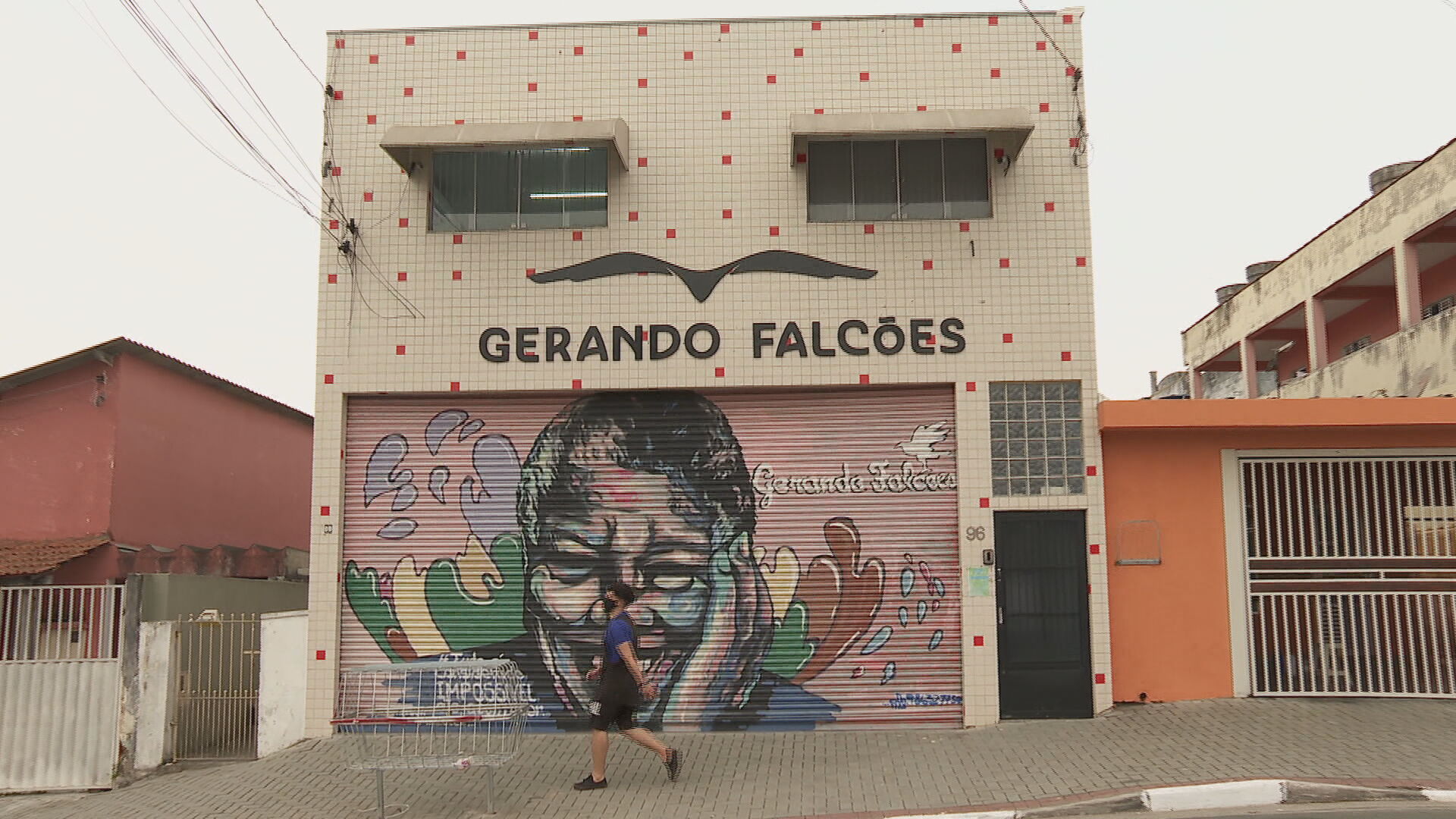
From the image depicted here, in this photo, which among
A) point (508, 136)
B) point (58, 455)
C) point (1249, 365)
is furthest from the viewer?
point (1249, 365)

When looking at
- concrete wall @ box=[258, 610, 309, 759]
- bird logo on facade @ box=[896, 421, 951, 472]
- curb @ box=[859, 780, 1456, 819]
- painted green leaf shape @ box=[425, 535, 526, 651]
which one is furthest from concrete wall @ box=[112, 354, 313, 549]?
curb @ box=[859, 780, 1456, 819]

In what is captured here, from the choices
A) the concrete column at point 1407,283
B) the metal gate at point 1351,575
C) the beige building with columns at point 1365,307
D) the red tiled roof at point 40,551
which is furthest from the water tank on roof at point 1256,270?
the red tiled roof at point 40,551

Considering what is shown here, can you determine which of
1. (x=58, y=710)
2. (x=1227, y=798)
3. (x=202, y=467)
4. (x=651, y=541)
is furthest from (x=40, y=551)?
(x=1227, y=798)

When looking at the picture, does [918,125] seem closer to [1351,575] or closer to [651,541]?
[651,541]

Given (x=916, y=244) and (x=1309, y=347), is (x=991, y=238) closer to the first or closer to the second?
(x=916, y=244)

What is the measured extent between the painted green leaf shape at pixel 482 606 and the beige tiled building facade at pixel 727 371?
3cm

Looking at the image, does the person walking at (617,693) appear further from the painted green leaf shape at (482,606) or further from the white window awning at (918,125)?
the white window awning at (918,125)

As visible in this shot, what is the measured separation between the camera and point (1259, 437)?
445 inches

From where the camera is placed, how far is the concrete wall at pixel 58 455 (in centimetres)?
1277

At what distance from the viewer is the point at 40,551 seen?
40.0ft

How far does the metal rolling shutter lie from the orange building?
187 cm

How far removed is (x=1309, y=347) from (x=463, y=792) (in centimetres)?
1638

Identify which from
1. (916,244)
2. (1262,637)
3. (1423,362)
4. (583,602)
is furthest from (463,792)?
(1423,362)

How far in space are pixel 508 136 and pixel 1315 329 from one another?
14.8m
